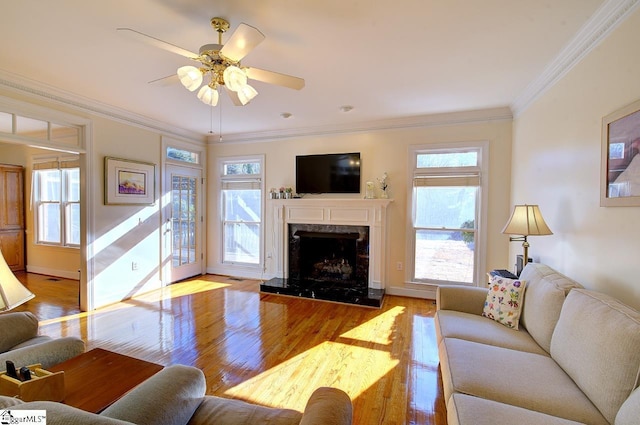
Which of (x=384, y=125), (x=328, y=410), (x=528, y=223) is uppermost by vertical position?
(x=384, y=125)

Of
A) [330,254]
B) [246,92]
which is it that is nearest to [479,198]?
[330,254]

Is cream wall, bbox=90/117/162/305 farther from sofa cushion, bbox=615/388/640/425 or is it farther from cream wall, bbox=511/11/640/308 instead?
cream wall, bbox=511/11/640/308

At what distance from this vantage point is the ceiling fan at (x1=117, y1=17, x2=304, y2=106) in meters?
1.63

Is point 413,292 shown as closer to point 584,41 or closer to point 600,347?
point 600,347

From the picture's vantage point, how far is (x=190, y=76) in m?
1.82

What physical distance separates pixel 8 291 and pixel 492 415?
6.59 ft

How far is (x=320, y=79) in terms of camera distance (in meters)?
2.88

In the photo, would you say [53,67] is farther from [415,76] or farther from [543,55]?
[543,55]

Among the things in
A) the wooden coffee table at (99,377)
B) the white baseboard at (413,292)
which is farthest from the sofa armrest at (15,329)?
the white baseboard at (413,292)

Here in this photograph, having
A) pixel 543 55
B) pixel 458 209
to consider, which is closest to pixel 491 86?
pixel 543 55

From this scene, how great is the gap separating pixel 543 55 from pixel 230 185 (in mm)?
4640

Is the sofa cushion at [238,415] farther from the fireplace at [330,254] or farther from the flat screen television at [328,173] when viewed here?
the flat screen television at [328,173]

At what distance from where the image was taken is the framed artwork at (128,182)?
379cm

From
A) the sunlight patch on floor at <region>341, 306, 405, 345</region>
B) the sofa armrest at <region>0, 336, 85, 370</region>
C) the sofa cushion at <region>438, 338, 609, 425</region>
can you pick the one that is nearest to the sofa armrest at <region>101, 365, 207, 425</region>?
the sofa armrest at <region>0, 336, 85, 370</region>
